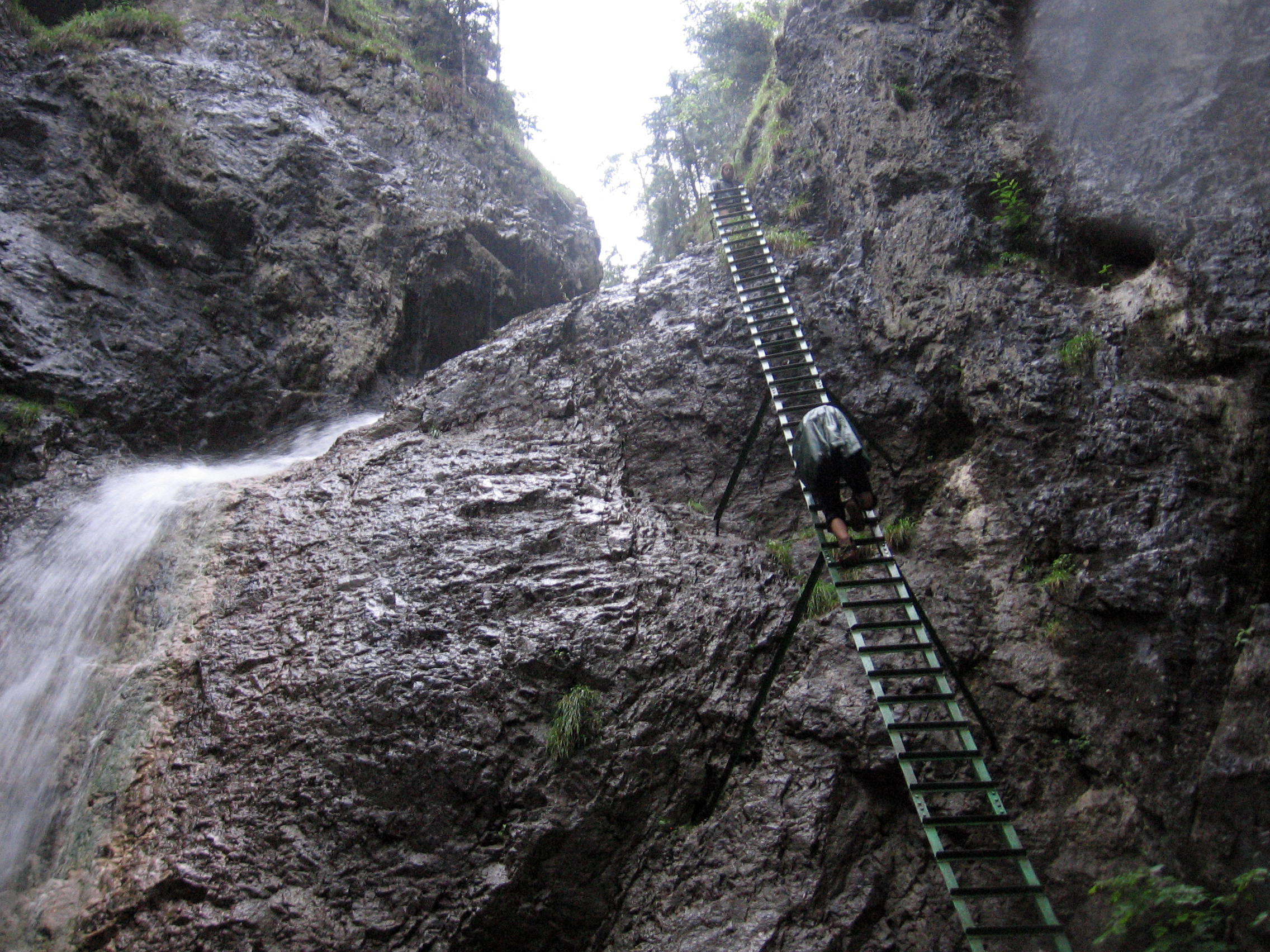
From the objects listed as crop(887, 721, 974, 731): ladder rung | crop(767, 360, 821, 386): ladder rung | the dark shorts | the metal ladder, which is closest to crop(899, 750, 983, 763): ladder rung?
the metal ladder

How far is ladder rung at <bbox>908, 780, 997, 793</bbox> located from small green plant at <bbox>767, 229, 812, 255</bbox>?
8.46 m

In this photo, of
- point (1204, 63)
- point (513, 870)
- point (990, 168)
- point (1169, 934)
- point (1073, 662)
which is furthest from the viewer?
point (990, 168)

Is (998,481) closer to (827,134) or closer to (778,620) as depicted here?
(778,620)

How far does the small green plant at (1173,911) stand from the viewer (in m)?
3.97

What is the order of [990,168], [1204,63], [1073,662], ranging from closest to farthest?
[1073,662], [1204,63], [990,168]

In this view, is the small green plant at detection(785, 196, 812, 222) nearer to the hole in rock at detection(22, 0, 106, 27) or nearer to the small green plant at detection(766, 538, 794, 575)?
the small green plant at detection(766, 538, 794, 575)

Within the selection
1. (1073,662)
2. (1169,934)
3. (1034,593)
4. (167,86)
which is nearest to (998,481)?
(1034,593)

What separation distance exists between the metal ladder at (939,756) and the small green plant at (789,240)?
444 cm

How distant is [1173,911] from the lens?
4176 mm

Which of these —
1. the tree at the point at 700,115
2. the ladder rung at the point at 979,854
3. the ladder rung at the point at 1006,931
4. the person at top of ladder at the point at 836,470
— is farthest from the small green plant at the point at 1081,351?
the tree at the point at 700,115

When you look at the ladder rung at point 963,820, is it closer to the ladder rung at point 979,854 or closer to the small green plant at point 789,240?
the ladder rung at point 979,854

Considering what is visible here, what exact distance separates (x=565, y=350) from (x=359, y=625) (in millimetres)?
5607

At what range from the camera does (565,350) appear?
11.0 meters

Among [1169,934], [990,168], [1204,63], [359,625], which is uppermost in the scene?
[1204,63]
